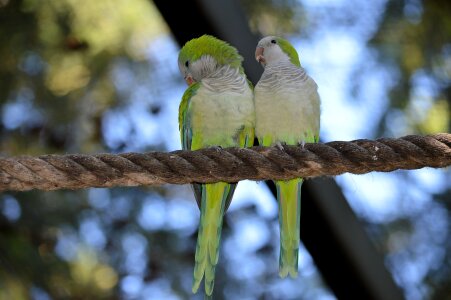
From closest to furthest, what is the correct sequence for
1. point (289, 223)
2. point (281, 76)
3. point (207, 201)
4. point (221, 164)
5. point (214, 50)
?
1. point (221, 164)
2. point (289, 223)
3. point (207, 201)
4. point (281, 76)
5. point (214, 50)

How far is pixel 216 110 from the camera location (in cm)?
317

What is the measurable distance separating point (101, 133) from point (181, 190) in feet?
1.94

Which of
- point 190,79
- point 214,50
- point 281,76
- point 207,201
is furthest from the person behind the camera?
point 190,79

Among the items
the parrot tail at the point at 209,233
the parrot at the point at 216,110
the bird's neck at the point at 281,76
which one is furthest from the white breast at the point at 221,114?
the parrot tail at the point at 209,233

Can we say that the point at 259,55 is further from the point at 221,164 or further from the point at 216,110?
the point at 221,164

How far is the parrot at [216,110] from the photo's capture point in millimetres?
2992

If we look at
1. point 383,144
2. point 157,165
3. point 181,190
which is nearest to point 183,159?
point 157,165

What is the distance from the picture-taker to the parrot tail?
9.04ft

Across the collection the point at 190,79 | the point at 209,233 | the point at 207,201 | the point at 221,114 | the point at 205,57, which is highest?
the point at 205,57

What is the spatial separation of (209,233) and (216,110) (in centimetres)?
59

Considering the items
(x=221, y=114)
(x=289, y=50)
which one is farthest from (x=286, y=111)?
(x=289, y=50)

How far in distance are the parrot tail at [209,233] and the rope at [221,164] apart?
489 millimetres

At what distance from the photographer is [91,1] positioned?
156 inches

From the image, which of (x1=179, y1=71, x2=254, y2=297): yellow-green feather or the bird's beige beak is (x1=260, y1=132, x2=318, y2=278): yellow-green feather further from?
the bird's beige beak
